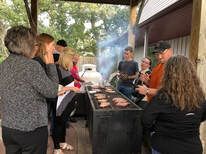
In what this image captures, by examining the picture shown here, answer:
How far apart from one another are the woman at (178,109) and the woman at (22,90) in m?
0.88

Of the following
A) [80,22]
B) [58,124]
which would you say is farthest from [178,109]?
[80,22]

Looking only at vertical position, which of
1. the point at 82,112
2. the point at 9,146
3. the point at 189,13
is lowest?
the point at 82,112

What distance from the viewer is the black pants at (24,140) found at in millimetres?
2475

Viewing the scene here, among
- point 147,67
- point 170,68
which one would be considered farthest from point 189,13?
point 170,68

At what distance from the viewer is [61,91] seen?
4.03 metres

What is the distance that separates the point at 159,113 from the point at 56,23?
33312 mm

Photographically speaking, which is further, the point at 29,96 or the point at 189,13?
the point at 189,13

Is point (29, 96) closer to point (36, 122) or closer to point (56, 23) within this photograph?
point (36, 122)

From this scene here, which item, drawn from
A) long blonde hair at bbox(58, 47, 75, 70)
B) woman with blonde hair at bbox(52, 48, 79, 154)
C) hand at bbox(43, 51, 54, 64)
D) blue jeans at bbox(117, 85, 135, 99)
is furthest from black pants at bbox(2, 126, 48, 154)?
blue jeans at bbox(117, 85, 135, 99)

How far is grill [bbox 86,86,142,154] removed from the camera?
4.03 metres

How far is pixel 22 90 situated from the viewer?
8.00 ft

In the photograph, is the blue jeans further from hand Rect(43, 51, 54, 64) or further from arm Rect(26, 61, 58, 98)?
arm Rect(26, 61, 58, 98)

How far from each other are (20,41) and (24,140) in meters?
0.80

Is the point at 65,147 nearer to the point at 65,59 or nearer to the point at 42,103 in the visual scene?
the point at 65,59
